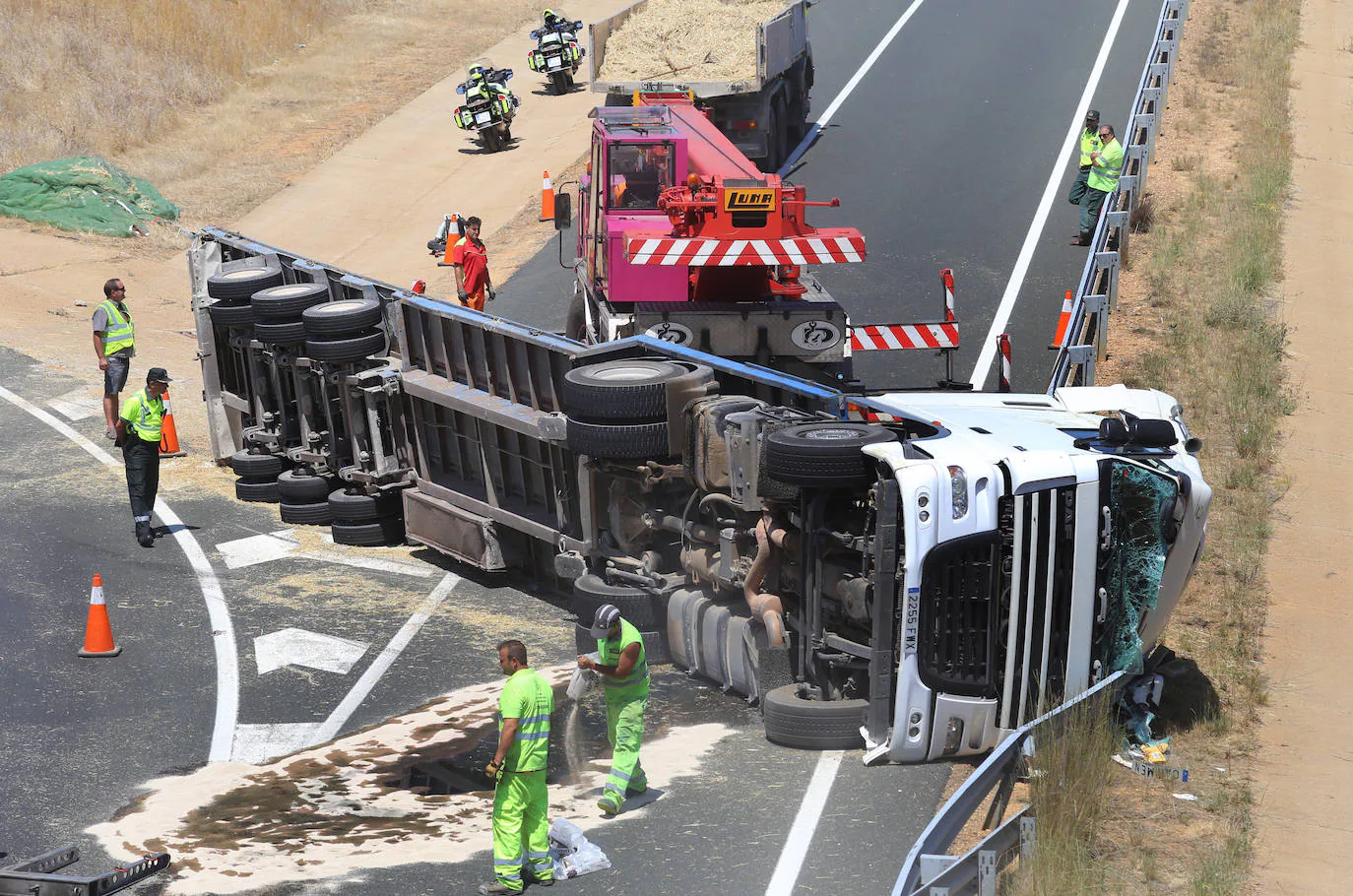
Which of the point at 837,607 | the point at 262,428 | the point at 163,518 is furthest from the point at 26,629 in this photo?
the point at 837,607

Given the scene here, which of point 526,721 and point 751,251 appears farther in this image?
point 751,251

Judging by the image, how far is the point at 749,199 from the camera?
15273 mm

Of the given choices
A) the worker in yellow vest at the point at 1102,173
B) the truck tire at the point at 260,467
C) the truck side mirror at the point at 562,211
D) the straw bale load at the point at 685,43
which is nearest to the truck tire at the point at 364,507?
the truck tire at the point at 260,467

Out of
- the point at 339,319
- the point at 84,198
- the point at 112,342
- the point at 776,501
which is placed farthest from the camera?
the point at 84,198

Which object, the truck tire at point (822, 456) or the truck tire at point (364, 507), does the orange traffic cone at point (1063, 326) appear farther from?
the truck tire at point (822, 456)

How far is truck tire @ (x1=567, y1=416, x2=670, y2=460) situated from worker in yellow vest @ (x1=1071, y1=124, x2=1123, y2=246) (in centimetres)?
1156

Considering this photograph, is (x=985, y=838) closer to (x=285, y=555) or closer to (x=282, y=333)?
(x=285, y=555)

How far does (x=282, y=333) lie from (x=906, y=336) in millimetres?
6358

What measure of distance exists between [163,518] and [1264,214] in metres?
15.4

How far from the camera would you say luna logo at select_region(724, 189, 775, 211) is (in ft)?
50.0

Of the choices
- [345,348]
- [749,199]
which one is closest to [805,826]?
[345,348]

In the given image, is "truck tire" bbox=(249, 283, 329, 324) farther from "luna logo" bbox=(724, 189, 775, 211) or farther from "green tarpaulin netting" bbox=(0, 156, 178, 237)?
"green tarpaulin netting" bbox=(0, 156, 178, 237)

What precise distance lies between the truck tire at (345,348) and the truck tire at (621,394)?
324 centimetres

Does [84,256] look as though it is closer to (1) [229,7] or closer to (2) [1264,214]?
(1) [229,7]
